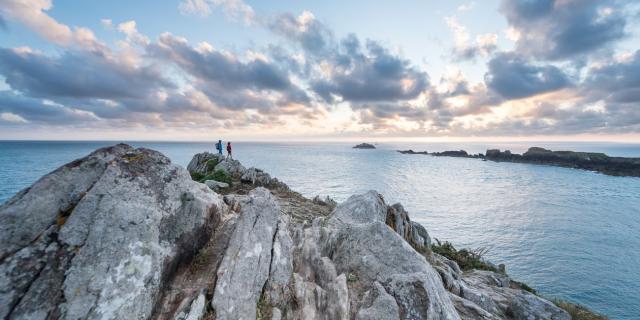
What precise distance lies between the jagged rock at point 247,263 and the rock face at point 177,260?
3 centimetres

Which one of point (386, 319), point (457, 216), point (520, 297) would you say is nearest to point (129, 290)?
point (386, 319)

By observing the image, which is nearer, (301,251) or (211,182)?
(301,251)

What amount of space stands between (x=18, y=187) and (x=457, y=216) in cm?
8793

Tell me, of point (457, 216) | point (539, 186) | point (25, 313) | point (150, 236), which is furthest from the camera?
point (539, 186)

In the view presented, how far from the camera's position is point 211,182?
25688 millimetres

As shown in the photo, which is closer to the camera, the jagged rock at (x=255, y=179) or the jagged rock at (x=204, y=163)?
the jagged rock at (x=255, y=179)

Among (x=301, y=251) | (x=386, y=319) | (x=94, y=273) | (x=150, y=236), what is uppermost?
(x=150, y=236)

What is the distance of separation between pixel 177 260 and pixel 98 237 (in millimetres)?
2172

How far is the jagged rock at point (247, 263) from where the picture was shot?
23.8 feet

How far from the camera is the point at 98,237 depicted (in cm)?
688

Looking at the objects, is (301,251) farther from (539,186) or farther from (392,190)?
(539,186)

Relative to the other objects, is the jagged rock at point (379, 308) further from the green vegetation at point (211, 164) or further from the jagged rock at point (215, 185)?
the green vegetation at point (211, 164)

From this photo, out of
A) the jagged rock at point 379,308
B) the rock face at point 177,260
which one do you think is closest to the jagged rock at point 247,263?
the rock face at point 177,260

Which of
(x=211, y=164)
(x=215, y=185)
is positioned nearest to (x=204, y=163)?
(x=211, y=164)
